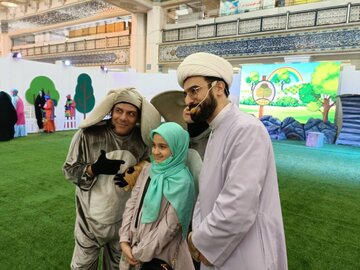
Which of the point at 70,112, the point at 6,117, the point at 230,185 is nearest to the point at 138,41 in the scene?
the point at 70,112

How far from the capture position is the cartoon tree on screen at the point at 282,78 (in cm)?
778

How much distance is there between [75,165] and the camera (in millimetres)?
1232

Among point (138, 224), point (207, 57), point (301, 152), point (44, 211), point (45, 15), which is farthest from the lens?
point (45, 15)

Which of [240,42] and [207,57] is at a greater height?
[240,42]

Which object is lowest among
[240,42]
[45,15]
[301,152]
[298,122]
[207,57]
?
[301,152]

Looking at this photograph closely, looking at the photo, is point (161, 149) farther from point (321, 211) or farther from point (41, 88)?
point (41, 88)

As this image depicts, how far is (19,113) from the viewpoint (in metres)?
6.46

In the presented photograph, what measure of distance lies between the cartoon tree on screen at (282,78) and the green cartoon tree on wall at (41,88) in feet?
20.3

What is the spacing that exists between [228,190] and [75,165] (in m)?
0.76

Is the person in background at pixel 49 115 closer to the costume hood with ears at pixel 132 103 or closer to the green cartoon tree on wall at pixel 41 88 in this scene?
the green cartoon tree on wall at pixel 41 88

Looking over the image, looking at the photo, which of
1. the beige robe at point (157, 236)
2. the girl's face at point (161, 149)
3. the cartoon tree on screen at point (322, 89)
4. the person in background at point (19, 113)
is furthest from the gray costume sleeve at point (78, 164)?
the cartoon tree on screen at point (322, 89)

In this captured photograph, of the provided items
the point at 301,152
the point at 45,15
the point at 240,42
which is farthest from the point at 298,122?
the point at 45,15

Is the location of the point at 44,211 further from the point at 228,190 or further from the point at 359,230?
the point at 359,230

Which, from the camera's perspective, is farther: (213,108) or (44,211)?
(44,211)
